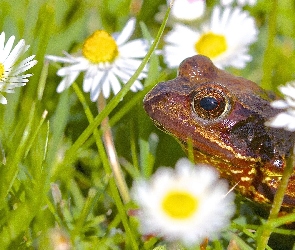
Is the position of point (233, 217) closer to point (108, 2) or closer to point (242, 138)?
point (242, 138)

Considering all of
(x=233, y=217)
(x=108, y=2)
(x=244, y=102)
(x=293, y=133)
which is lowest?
(x=233, y=217)

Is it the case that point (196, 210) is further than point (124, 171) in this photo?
No

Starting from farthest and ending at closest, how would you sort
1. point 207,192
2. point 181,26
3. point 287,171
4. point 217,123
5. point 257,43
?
point 257,43 → point 181,26 → point 217,123 → point 207,192 → point 287,171

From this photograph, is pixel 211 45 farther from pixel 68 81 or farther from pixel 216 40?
pixel 68 81

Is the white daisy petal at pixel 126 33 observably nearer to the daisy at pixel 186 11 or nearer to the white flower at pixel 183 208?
the daisy at pixel 186 11

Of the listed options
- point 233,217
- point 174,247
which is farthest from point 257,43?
point 174,247

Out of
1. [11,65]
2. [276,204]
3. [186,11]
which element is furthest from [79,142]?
[186,11]

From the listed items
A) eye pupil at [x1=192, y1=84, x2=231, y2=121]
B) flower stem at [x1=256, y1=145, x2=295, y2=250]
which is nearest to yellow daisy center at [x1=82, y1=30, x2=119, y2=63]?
eye pupil at [x1=192, y1=84, x2=231, y2=121]
